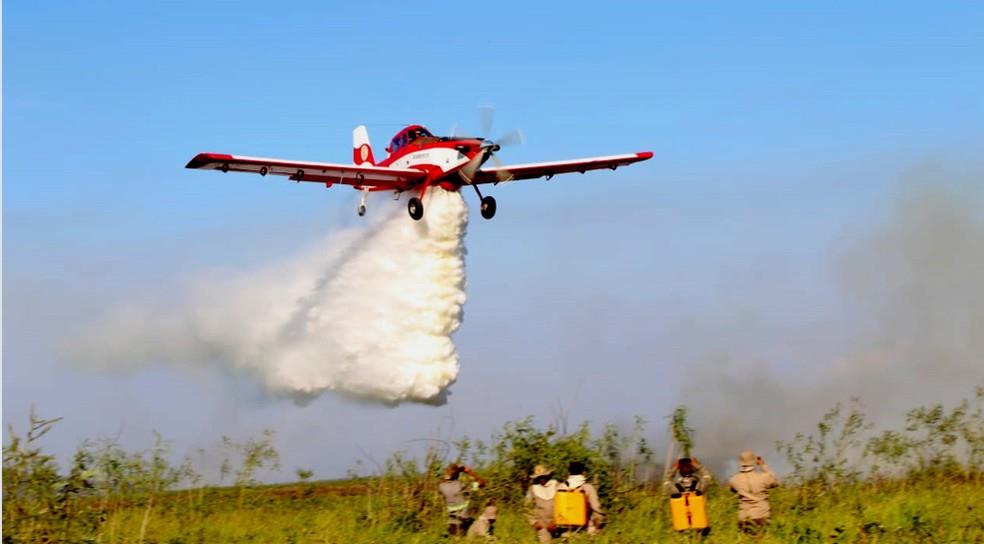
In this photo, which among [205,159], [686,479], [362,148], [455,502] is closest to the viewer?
[686,479]

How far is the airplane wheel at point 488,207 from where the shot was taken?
28.9 m

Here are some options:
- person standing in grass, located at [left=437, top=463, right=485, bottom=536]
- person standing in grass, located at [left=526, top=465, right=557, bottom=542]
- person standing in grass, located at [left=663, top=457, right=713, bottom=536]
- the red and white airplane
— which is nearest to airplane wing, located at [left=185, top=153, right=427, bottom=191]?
the red and white airplane

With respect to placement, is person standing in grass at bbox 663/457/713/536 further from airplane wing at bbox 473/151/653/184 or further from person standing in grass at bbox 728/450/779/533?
airplane wing at bbox 473/151/653/184

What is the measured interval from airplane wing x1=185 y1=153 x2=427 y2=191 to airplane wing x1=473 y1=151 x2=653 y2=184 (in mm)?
1693

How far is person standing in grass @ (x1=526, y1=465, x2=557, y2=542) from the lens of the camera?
1595 cm

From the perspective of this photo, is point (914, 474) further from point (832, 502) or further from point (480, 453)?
point (480, 453)

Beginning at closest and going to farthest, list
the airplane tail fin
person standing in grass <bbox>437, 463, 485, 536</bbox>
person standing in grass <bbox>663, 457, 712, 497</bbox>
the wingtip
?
person standing in grass <bbox>663, 457, 712, 497</bbox>, person standing in grass <bbox>437, 463, 485, 536</bbox>, the wingtip, the airplane tail fin

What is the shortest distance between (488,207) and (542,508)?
542 inches

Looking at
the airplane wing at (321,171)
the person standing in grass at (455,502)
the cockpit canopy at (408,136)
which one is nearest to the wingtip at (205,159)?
the airplane wing at (321,171)

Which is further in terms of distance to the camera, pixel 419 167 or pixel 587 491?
pixel 419 167

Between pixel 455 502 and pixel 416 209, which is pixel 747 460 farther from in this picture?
pixel 416 209

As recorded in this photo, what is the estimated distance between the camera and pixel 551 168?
3119 cm

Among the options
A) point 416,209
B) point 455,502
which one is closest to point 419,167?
point 416,209

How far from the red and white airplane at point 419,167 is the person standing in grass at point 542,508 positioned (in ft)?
43.8
